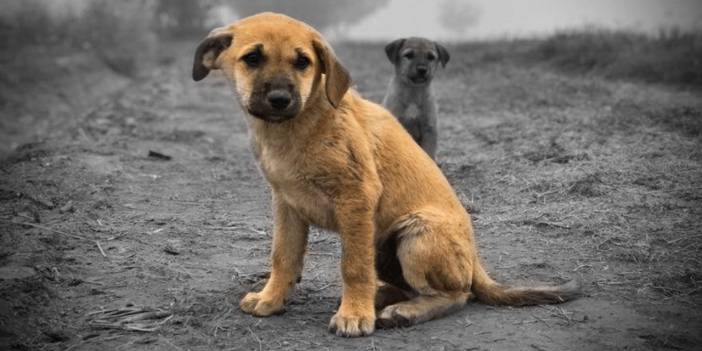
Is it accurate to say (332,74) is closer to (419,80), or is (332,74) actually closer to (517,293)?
(517,293)

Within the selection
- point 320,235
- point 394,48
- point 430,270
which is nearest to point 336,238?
point 320,235

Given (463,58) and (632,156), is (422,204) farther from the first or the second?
(463,58)

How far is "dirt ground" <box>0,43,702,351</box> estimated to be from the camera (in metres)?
3.96

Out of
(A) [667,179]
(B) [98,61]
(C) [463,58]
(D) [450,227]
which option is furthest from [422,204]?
(B) [98,61]

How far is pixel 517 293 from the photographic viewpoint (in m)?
4.27

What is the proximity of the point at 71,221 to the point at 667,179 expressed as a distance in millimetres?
5811

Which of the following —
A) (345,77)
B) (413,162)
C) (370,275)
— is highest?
(345,77)

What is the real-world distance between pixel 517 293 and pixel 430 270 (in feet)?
2.10

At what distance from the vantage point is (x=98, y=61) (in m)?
20.9

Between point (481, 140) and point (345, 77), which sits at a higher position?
point (345, 77)

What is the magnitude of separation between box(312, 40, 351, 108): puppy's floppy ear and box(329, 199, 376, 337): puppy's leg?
0.59m

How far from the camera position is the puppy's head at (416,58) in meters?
8.50

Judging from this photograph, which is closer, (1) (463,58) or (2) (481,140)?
(2) (481,140)

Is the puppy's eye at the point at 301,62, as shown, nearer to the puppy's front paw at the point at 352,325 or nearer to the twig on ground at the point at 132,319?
the puppy's front paw at the point at 352,325
